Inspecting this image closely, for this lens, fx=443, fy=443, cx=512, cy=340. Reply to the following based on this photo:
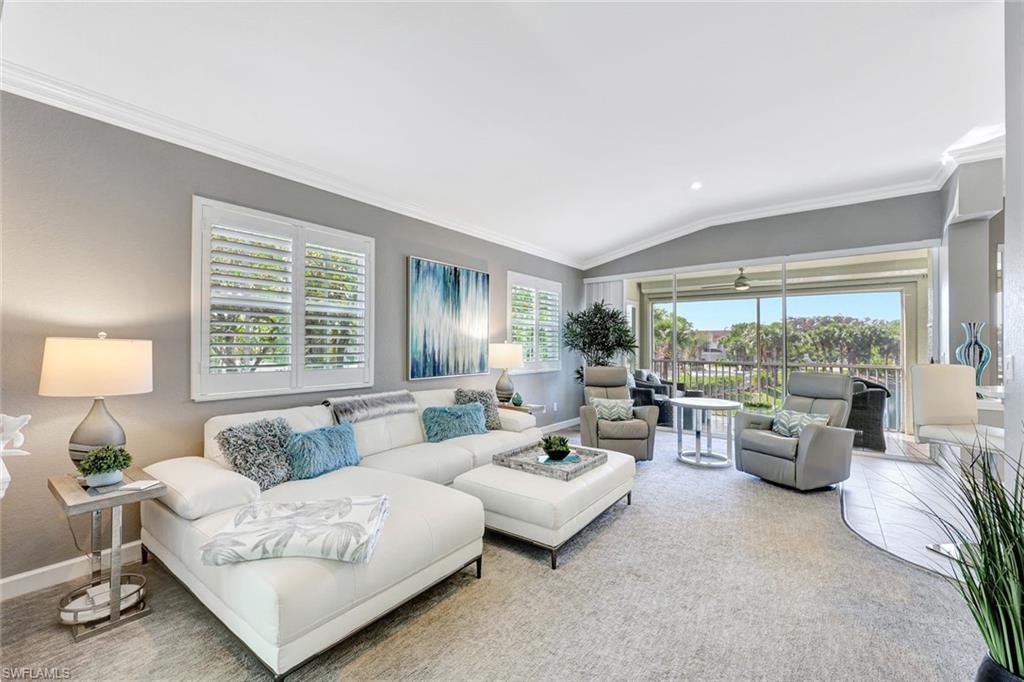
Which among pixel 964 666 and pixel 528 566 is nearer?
pixel 964 666

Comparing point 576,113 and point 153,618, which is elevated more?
point 576,113

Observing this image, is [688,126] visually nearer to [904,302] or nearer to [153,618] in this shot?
[904,302]

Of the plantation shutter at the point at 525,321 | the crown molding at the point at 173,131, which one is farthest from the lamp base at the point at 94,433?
the plantation shutter at the point at 525,321

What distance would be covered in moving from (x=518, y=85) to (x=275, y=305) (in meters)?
2.38

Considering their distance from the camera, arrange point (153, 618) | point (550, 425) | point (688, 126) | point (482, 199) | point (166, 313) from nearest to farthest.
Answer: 1. point (153, 618)
2. point (166, 313)
3. point (688, 126)
4. point (482, 199)
5. point (550, 425)

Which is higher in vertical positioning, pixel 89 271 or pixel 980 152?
pixel 980 152

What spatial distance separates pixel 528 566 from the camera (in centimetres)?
268

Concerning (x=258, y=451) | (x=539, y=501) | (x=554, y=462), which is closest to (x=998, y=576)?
(x=539, y=501)

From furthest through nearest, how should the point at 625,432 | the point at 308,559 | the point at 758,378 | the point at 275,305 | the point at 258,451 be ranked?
the point at 758,378 → the point at 625,432 → the point at 275,305 → the point at 258,451 → the point at 308,559

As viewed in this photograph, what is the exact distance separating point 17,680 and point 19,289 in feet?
6.11

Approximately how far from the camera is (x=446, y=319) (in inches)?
191

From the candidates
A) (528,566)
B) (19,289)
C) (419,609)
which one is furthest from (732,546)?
(19,289)

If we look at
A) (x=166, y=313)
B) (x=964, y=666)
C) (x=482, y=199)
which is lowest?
(x=964, y=666)

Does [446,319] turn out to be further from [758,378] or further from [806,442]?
[758,378]
